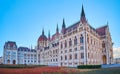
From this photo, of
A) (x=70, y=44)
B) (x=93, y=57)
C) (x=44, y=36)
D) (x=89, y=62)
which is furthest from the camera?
(x=44, y=36)

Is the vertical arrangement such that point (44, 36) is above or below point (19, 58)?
above

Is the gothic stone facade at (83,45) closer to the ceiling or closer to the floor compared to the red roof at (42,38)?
closer to the floor

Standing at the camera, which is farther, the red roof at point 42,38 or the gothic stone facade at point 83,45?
the red roof at point 42,38

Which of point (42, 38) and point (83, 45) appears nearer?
point (83, 45)

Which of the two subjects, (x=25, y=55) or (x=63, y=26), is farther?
(x=25, y=55)

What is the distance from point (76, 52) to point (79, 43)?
9.54 ft

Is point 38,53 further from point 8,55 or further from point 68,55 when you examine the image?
point 68,55

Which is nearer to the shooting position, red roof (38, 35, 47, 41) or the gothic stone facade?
the gothic stone facade

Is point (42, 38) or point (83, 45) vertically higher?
point (42, 38)

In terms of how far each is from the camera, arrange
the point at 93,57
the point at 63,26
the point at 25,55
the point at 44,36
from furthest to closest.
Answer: the point at 44,36 < the point at 25,55 < the point at 63,26 < the point at 93,57

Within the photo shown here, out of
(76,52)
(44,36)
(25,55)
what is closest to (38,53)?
(25,55)

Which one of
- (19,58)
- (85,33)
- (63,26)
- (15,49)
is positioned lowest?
(19,58)

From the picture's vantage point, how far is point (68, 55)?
41.2 meters

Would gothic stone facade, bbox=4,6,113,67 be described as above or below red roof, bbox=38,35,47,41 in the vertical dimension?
below
